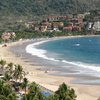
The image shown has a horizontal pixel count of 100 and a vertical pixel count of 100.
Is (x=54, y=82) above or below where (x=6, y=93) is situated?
below

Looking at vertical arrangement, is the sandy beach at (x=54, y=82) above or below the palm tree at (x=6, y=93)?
below

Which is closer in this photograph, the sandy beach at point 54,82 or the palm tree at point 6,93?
the palm tree at point 6,93

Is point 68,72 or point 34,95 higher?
point 34,95

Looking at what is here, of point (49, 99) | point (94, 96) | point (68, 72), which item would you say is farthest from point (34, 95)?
point (68, 72)

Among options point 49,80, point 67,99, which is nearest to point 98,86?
point 49,80

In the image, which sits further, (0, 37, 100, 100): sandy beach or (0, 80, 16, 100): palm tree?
(0, 37, 100, 100): sandy beach

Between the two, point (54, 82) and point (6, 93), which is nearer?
point (6, 93)

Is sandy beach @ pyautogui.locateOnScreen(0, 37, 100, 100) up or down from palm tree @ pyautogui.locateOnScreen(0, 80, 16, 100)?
down

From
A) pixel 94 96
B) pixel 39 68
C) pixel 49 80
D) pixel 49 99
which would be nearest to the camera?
pixel 49 99

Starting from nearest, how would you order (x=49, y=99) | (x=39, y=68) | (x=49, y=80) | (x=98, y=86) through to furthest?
1. (x=49, y=99)
2. (x=98, y=86)
3. (x=49, y=80)
4. (x=39, y=68)

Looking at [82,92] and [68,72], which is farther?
[68,72]

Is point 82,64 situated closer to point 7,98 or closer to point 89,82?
point 89,82
